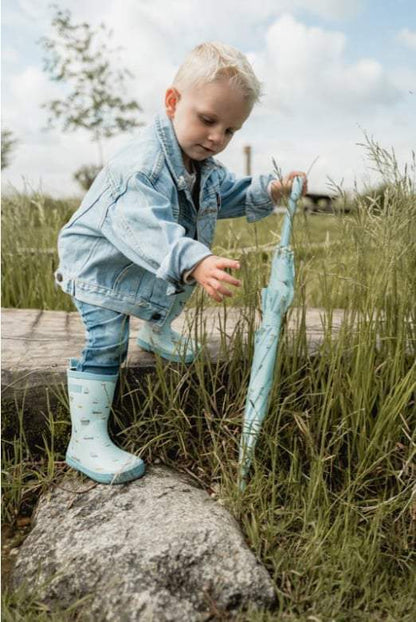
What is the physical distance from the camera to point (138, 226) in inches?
82.5

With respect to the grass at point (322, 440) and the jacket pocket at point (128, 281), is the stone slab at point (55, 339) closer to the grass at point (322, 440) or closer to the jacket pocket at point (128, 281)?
the grass at point (322, 440)

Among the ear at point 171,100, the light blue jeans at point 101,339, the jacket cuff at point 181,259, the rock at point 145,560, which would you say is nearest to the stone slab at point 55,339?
the light blue jeans at point 101,339

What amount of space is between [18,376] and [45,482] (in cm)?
37

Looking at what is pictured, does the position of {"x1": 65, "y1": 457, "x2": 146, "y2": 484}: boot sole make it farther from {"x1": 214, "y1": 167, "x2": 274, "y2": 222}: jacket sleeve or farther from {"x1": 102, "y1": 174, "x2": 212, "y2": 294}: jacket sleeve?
{"x1": 214, "y1": 167, "x2": 274, "y2": 222}: jacket sleeve

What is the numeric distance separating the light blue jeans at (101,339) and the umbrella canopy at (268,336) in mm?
446

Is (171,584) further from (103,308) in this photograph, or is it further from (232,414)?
(103,308)

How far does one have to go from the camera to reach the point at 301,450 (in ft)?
7.54

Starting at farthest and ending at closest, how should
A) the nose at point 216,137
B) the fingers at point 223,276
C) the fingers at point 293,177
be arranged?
the fingers at point 293,177 → the nose at point 216,137 → the fingers at point 223,276

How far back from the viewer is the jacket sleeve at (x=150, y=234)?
1949 mm

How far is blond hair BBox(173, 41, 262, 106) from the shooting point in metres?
2.13


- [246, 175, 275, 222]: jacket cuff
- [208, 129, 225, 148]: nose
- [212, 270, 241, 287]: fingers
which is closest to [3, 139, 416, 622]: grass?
[246, 175, 275, 222]: jacket cuff

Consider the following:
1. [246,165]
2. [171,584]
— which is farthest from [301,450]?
[246,165]

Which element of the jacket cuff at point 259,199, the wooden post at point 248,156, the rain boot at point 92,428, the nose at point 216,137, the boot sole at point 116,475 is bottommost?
the boot sole at point 116,475

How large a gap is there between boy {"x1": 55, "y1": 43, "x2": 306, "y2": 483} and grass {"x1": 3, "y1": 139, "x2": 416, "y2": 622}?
0.11m
